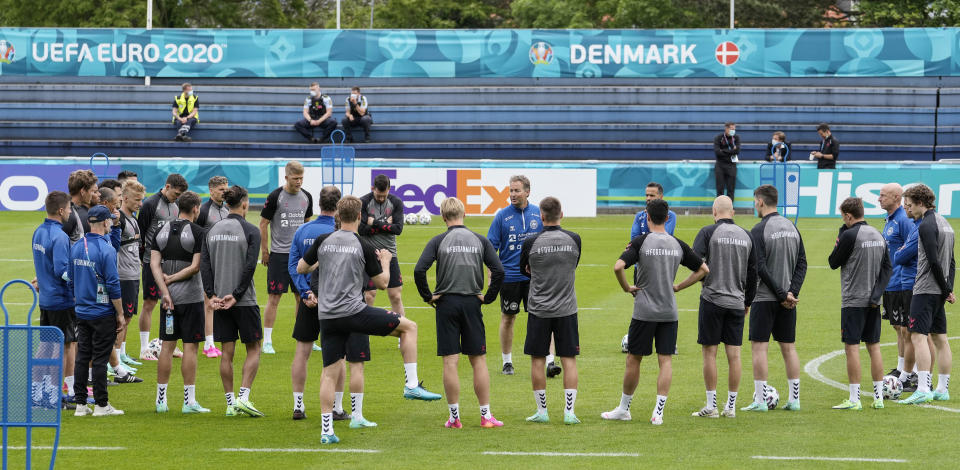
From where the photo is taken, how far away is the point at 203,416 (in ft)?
36.9

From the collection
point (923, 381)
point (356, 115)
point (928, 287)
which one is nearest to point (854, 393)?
point (923, 381)

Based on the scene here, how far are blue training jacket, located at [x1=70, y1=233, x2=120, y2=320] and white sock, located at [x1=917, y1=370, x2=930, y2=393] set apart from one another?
26.5 feet

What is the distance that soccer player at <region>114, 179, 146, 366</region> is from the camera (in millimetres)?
13227

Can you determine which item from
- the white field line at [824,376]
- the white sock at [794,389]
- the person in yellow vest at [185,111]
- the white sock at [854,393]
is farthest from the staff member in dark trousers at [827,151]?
the white sock at [794,389]

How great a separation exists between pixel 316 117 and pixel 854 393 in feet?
87.3

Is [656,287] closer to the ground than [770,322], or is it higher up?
higher up

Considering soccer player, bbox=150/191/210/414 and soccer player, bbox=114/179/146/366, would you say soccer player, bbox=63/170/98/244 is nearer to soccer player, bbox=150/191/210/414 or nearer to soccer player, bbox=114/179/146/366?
soccer player, bbox=150/191/210/414

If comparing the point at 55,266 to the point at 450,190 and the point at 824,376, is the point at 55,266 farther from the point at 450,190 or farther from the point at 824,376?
the point at 450,190

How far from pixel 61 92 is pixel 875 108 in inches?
1069

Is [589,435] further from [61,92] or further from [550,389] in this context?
[61,92]

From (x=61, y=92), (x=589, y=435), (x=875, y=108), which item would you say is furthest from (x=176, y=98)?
(x=589, y=435)

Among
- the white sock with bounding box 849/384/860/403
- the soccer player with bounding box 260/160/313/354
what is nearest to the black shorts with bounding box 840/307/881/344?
the white sock with bounding box 849/384/860/403

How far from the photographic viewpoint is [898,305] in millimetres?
12312

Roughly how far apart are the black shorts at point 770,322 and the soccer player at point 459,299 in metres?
2.68
